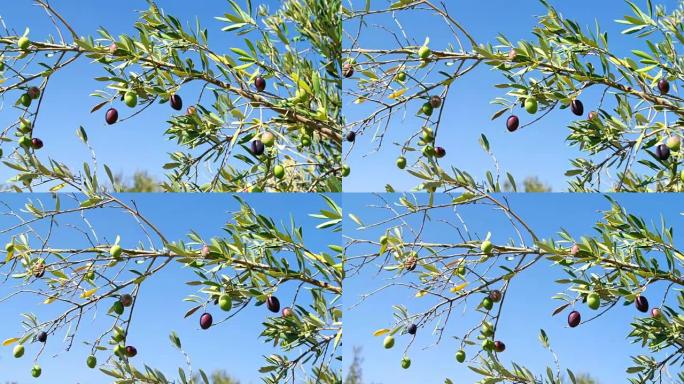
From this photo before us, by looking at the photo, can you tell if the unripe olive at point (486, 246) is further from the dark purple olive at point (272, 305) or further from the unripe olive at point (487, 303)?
the dark purple olive at point (272, 305)

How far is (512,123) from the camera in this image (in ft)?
8.00

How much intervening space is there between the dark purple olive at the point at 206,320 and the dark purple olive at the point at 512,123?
120 centimetres

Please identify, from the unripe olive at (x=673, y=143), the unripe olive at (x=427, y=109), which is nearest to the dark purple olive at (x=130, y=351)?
the unripe olive at (x=427, y=109)

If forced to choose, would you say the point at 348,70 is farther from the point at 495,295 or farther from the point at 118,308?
the point at 118,308

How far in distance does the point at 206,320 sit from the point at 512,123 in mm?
1233

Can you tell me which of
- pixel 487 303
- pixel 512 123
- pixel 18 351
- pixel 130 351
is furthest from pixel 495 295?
pixel 18 351

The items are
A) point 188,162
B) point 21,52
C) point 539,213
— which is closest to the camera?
point 21,52

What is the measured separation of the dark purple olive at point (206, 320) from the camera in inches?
86.4

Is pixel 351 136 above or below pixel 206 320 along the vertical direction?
above

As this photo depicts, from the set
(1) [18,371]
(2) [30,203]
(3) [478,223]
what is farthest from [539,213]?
(1) [18,371]

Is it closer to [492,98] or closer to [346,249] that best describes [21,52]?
[346,249]

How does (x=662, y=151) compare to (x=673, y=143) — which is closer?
(x=673, y=143)

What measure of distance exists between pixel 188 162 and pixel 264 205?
33 cm

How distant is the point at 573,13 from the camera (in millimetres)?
2703
